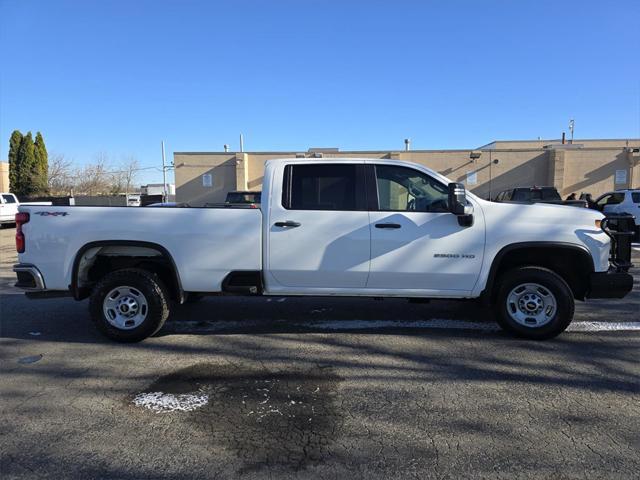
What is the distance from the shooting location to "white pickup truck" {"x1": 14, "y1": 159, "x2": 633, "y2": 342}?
200 inches

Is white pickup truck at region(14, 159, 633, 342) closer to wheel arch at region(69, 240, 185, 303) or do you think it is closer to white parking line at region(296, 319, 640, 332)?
wheel arch at region(69, 240, 185, 303)

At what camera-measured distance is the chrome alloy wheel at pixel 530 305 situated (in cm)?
517

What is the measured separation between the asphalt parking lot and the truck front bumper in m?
0.54

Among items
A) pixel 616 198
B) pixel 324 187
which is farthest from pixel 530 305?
pixel 616 198

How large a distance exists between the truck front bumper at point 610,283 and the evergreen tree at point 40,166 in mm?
49418

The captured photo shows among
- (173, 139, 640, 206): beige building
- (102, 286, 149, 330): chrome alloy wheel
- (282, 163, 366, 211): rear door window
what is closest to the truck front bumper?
(282, 163, 366, 211): rear door window

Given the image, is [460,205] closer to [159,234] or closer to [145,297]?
[159,234]

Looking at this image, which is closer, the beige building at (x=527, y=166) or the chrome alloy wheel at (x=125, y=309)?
the chrome alloy wheel at (x=125, y=309)

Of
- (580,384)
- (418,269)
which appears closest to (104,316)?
(418,269)

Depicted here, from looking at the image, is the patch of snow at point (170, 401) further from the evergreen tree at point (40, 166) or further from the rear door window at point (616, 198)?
the evergreen tree at point (40, 166)

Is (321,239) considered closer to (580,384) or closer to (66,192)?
(580,384)

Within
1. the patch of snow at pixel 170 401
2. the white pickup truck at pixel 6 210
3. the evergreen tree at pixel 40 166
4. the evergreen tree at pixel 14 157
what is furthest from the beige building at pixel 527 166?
the patch of snow at pixel 170 401

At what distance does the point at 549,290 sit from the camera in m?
5.11

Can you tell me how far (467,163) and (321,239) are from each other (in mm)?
27583
